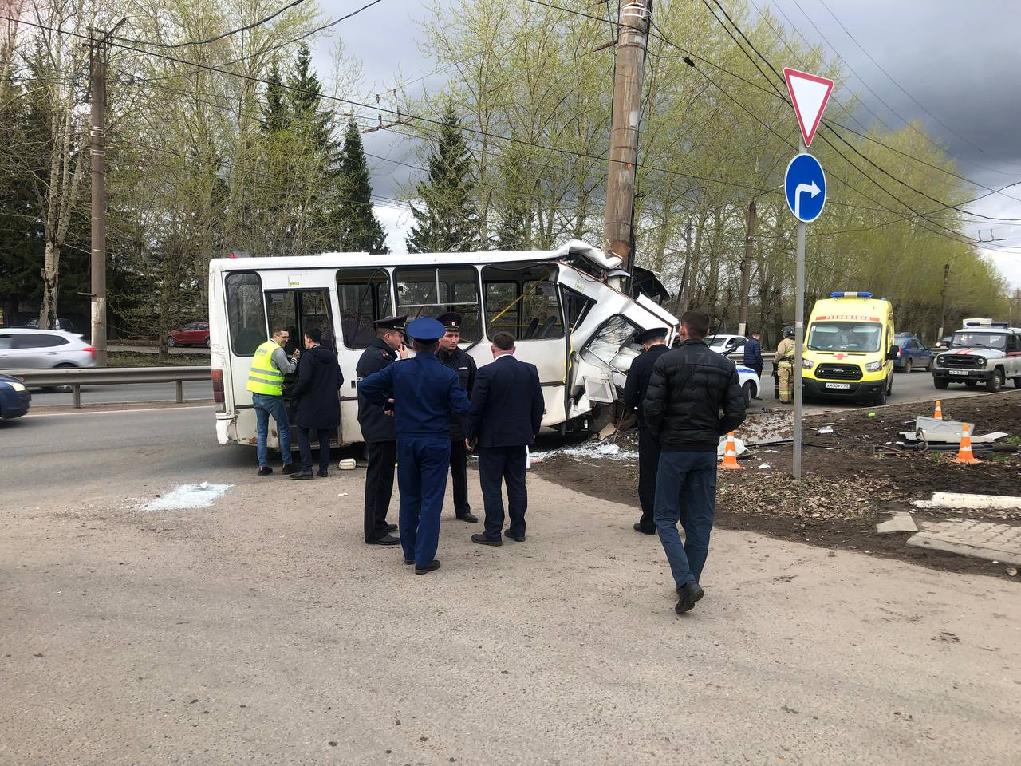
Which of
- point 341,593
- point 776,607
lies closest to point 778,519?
point 776,607

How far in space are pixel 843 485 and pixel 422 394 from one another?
479 centimetres

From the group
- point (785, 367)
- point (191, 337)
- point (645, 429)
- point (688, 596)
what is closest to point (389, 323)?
point (645, 429)

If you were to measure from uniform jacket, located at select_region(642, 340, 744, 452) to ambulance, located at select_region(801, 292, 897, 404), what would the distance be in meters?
13.8

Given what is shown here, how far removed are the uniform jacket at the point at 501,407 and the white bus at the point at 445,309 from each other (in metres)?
3.89

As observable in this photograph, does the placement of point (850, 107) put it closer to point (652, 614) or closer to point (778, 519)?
point (778, 519)

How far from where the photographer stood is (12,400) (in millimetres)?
12891

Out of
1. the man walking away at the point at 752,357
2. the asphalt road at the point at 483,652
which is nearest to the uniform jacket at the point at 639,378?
the asphalt road at the point at 483,652

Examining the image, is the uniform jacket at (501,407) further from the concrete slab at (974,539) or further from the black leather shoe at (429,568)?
the concrete slab at (974,539)

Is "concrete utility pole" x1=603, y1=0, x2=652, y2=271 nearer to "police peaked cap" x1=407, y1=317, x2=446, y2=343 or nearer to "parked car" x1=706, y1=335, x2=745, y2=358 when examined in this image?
"police peaked cap" x1=407, y1=317, x2=446, y2=343

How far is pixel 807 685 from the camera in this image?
148 inches

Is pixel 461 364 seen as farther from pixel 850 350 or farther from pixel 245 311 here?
pixel 850 350

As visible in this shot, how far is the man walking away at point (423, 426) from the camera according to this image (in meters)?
5.58

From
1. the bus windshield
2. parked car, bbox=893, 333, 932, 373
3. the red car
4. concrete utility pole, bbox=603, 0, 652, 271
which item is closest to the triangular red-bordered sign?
concrete utility pole, bbox=603, 0, 652, 271

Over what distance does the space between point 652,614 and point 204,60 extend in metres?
28.7
